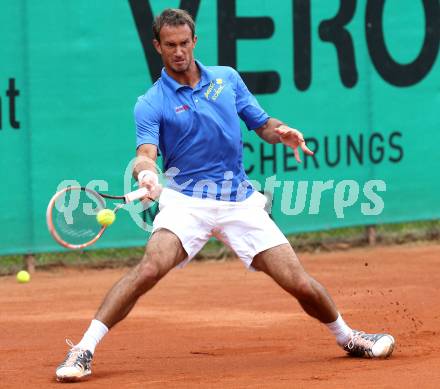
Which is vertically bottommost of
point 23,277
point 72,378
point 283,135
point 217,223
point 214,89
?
point 23,277

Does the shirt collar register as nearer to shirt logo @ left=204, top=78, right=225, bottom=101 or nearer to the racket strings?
shirt logo @ left=204, top=78, right=225, bottom=101

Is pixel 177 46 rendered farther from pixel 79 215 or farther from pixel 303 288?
pixel 303 288

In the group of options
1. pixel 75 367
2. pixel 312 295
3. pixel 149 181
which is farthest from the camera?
pixel 312 295

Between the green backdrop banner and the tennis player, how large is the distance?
12.0ft

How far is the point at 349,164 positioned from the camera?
10.6 m

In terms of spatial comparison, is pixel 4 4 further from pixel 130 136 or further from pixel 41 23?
pixel 130 136

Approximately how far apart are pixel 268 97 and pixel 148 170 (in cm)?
489

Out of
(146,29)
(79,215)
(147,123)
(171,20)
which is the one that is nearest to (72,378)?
(79,215)

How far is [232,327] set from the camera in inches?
289

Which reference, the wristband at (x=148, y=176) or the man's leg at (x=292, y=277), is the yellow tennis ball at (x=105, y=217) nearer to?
the wristband at (x=148, y=176)

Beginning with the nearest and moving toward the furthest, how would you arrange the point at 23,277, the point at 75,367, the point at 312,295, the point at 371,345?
1. the point at 75,367
2. the point at 312,295
3. the point at 371,345
4. the point at 23,277

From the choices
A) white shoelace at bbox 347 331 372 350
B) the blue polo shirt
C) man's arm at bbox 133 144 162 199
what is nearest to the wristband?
man's arm at bbox 133 144 162 199

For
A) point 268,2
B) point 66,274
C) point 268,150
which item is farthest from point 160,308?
point 268,2

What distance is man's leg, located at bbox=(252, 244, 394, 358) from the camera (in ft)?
18.9
